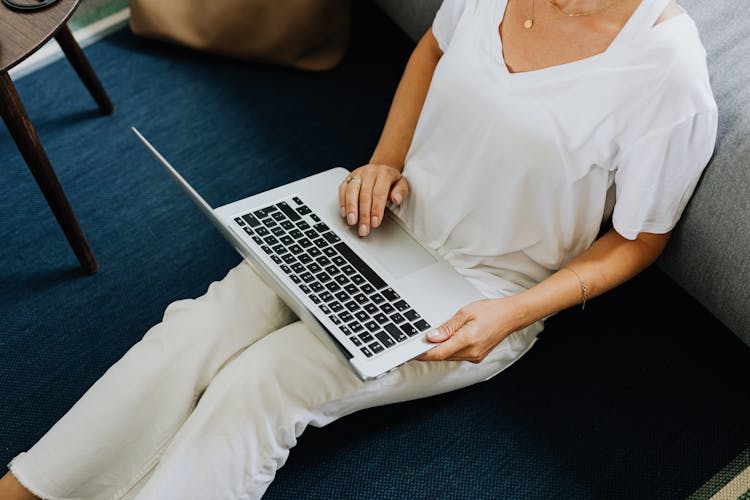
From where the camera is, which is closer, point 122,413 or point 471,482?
point 122,413

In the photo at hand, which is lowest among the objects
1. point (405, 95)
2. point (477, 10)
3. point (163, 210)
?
point (163, 210)

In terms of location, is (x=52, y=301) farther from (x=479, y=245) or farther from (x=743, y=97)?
(x=743, y=97)

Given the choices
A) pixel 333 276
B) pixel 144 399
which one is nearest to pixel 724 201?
pixel 333 276

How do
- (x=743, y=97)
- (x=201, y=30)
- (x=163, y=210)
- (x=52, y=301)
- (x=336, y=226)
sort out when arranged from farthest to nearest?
(x=201, y=30)
(x=163, y=210)
(x=52, y=301)
(x=336, y=226)
(x=743, y=97)

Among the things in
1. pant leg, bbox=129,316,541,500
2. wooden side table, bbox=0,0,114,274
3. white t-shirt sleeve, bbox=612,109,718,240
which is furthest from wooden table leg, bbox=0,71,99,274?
white t-shirt sleeve, bbox=612,109,718,240

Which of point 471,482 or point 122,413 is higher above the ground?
point 122,413

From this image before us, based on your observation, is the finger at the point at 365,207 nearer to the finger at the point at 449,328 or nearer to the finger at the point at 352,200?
the finger at the point at 352,200

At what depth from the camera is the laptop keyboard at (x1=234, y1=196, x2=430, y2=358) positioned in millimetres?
993

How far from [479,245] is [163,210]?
788mm

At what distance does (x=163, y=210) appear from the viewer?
5.27 feet

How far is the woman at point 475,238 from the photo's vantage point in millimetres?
948

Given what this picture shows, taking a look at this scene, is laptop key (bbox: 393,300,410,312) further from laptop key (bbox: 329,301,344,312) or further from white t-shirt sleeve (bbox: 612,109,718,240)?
white t-shirt sleeve (bbox: 612,109,718,240)

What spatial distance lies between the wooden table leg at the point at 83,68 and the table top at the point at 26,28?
0.34 metres

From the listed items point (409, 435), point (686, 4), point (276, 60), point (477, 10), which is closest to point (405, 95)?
point (477, 10)
